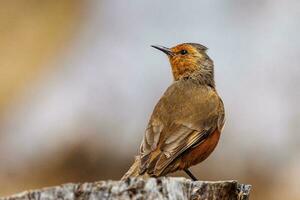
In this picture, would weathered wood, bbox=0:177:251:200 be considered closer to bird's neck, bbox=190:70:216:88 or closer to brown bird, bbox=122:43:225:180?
brown bird, bbox=122:43:225:180

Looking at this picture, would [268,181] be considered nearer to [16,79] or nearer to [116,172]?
[116,172]

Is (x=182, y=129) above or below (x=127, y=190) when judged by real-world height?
above

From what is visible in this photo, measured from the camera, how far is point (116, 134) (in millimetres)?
16359

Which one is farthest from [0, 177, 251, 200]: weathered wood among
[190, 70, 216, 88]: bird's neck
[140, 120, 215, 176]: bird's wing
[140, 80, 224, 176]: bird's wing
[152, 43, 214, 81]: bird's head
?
[152, 43, 214, 81]: bird's head

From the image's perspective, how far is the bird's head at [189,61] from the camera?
11695 mm

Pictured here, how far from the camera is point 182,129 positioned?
985 cm

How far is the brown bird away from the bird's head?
5.9 inches

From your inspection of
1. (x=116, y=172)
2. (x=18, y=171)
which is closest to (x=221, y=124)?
(x=116, y=172)

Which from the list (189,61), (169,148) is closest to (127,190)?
(169,148)

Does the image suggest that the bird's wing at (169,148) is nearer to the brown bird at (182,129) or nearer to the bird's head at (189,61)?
the brown bird at (182,129)

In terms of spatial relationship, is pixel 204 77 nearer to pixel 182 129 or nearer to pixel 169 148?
pixel 182 129

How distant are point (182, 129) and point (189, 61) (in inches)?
81.0

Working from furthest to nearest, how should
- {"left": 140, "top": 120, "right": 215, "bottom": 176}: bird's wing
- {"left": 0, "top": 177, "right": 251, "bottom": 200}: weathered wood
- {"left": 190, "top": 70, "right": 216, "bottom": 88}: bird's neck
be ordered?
{"left": 190, "top": 70, "right": 216, "bottom": 88}: bird's neck, {"left": 140, "top": 120, "right": 215, "bottom": 176}: bird's wing, {"left": 0, "top": 177, "right": 251, "bottom": 200}: weathered wood

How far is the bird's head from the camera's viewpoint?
11.7m
